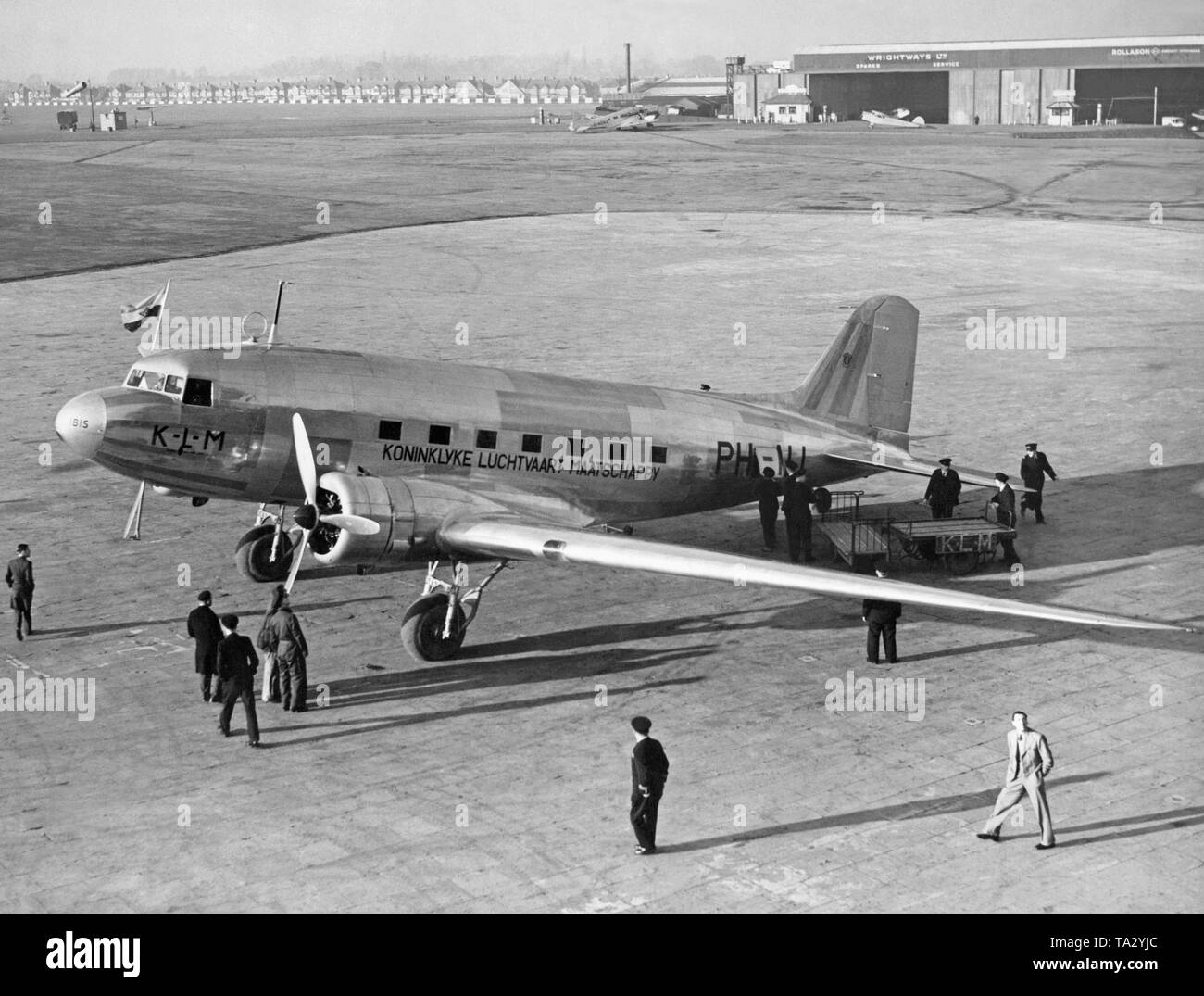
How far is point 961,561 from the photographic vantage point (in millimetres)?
27453

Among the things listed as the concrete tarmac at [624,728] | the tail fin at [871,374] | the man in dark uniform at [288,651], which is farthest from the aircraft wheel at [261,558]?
the tail fin at [871,374]

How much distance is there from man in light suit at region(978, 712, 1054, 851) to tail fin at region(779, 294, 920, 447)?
542 inches

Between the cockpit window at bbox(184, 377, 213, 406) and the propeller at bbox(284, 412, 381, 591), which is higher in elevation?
the cockpit window at bbox(184, 377, 213, 406)

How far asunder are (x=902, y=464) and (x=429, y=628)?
11.3m

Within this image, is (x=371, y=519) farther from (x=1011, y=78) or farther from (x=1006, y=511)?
(x=1011, y=78)

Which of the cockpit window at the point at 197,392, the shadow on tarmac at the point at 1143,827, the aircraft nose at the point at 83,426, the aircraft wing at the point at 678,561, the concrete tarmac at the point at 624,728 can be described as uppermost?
the cockpit window at the point at 197,392

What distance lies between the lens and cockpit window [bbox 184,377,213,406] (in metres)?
23.9

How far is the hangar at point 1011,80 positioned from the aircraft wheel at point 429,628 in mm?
100806

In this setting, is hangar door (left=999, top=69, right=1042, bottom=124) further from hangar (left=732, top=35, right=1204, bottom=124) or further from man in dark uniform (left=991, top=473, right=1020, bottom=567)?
man in dark uniform (left=991, top=473, right=1020, bottom=567)

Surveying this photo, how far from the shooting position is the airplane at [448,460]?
22.3m

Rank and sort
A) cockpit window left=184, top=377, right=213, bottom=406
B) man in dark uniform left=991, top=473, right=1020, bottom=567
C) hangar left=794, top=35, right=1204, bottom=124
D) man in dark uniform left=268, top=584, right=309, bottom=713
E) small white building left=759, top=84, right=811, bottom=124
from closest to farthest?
man in dark uniform left=268, top=584, right=309, bottom=713
cockpit window left=184, top=377, right=213, bottom=406
man in dark uniform left=991, top=473, right=1020, bottom=567
hangar left=794, top=35, right=1204, bottom=124
small white building left=759, top=84, right=811, bottom=124

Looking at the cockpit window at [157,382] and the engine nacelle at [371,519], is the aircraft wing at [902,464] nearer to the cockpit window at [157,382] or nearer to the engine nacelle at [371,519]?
the engine nacelle at [371,519]

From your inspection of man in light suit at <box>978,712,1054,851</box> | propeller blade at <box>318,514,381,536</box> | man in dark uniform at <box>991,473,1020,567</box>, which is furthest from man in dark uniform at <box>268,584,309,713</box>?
man in dark uniform at <box>991,473,1020,567</box>
